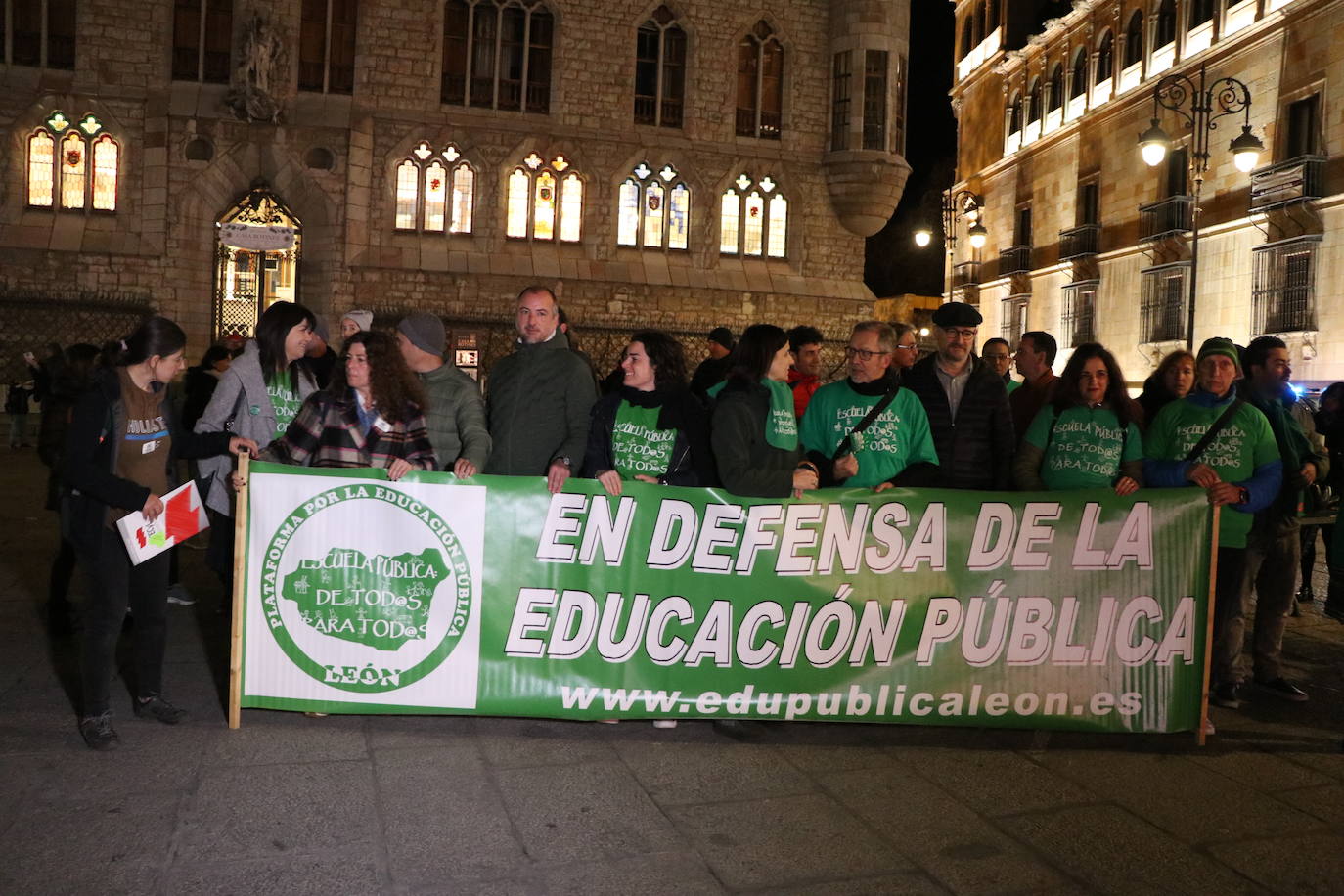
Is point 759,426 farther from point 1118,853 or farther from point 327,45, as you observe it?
point 327,45

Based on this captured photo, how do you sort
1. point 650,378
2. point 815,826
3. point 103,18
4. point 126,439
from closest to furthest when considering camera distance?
1. point 815,826
2. point 126,439
3. point 650,378
4. point 103,18

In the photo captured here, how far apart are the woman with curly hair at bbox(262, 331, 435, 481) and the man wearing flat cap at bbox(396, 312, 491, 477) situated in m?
0.30

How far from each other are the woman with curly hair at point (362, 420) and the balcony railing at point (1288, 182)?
75.9 ft

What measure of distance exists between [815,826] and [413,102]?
69.1ft

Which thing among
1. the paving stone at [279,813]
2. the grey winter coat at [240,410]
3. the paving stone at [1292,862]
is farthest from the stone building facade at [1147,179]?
the paving stone at [279,813]

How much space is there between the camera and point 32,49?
830 inches

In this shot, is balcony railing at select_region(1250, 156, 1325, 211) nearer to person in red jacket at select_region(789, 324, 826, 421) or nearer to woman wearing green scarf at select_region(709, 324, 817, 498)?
person in red jacket at select_region(789, 324, 826, 421)

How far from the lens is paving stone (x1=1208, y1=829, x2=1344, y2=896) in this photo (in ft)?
11.5

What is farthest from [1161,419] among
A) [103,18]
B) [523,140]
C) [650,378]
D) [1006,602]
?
[103,18]

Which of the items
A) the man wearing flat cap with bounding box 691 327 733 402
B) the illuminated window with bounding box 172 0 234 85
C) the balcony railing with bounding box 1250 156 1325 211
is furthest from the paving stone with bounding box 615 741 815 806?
the balcony railing with bounding box 1250 156 1325 211

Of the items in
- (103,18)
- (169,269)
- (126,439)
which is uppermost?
(103,18)

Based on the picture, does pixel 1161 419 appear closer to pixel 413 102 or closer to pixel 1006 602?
pixel 1006 602

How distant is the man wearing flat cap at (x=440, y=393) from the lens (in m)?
5.24

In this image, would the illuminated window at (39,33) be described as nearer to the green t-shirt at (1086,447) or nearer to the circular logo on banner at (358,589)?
the circular logo on banner at (358,589)
